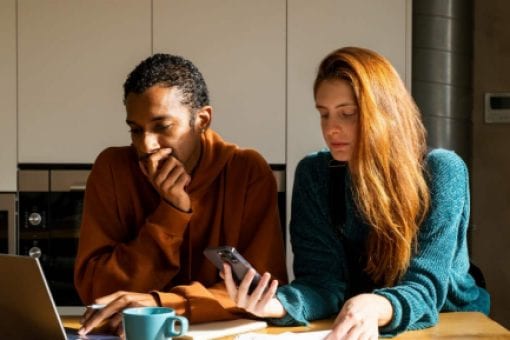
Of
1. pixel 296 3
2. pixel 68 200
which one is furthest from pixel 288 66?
pixel 68 200

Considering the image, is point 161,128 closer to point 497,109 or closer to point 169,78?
point 169,78

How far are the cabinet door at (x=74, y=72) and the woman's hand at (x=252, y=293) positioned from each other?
1539 millimetres

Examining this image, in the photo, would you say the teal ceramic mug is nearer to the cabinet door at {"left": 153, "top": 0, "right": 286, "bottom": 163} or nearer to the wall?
the cabinet door at {"left": 153, "top": 0, "right": 286, "bottom": 163}

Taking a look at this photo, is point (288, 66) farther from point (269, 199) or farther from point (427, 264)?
point (427, 264)

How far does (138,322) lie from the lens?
1.18m

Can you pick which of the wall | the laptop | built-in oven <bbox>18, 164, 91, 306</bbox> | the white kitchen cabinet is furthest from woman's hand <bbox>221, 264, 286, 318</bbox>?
the wall

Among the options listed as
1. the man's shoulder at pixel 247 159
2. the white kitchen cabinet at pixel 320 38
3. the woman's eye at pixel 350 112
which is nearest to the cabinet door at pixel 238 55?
the white kitchen cabinet at pixel 320 38

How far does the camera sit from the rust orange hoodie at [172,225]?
1731 millimetres

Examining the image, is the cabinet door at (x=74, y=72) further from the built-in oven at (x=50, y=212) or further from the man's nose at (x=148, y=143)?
the man's nose at (x=148, y=143)

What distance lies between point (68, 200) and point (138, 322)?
1.80m

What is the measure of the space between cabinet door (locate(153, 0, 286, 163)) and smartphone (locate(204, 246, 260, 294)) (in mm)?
1492

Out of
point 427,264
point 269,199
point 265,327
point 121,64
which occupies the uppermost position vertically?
point 121,64

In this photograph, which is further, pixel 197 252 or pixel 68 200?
pixel 68 200

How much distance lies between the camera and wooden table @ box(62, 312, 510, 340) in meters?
1.43
